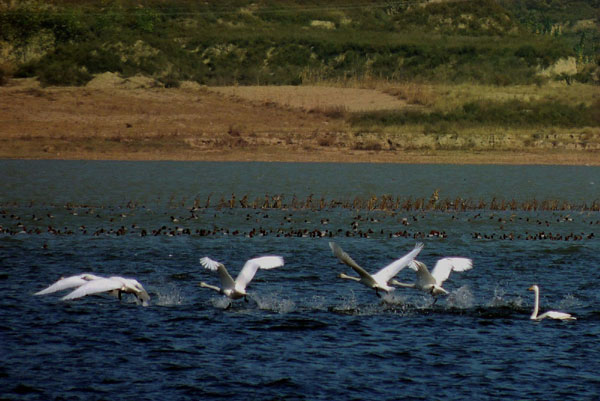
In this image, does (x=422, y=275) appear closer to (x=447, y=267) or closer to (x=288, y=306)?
(x=447, y=267)

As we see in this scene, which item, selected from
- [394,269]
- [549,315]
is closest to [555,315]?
[549,315]

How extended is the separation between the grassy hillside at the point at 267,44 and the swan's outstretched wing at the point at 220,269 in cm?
3897

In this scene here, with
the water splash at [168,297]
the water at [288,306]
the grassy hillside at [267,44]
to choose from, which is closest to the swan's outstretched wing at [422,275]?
the water at [288,306]

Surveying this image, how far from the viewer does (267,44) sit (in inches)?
2729

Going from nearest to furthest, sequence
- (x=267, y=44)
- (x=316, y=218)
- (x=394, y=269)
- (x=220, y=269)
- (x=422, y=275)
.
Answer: (x=220, y=269) → (x=394, y=269) → (x=422, y=275) → (x=316, y=218) → (x=267, y=44)

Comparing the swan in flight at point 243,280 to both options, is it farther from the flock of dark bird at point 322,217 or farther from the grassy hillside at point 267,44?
the grassy hillside at point 267,44

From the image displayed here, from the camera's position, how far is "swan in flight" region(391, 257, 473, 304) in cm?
1836

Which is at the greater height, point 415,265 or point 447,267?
point 415,265

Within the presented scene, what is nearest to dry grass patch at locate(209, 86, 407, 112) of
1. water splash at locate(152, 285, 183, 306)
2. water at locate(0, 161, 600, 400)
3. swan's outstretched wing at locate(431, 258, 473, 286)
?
water at locate(0, 161, 600, 400)

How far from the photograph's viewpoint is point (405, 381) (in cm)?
1467

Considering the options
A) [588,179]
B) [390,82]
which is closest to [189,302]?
[588,179]

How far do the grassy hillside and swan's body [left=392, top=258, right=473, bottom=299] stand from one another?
39021mm

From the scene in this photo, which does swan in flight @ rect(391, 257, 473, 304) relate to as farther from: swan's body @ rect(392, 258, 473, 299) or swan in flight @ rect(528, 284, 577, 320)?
swan in flight @ rect(528, 284, 577, 320)

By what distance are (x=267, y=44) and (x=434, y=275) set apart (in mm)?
51731
